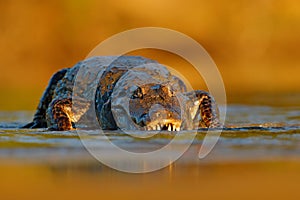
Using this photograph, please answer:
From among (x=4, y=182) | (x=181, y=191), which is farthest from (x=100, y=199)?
(x=4, y=182)

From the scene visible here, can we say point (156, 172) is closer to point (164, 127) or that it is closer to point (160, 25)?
point (164, 127)

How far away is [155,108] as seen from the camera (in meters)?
8.98

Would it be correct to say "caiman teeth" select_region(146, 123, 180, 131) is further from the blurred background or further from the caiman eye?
the blurred background

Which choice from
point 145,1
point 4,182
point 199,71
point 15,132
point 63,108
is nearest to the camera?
point 4,182

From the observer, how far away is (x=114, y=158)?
22.9 ft

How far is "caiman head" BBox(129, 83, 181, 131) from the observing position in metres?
8.75

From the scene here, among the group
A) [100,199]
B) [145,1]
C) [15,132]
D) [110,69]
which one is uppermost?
[145,1]

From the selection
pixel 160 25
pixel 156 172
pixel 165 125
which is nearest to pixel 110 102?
pixel 165 125

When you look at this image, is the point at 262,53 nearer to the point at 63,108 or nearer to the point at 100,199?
the point at 63,108

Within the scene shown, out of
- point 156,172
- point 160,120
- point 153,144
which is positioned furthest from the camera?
point 160,120

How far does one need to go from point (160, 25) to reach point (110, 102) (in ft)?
36.4

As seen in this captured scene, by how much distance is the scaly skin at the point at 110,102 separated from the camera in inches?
352

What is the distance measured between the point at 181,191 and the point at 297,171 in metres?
1.20

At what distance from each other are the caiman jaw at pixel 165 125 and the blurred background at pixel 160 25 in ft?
35.4
